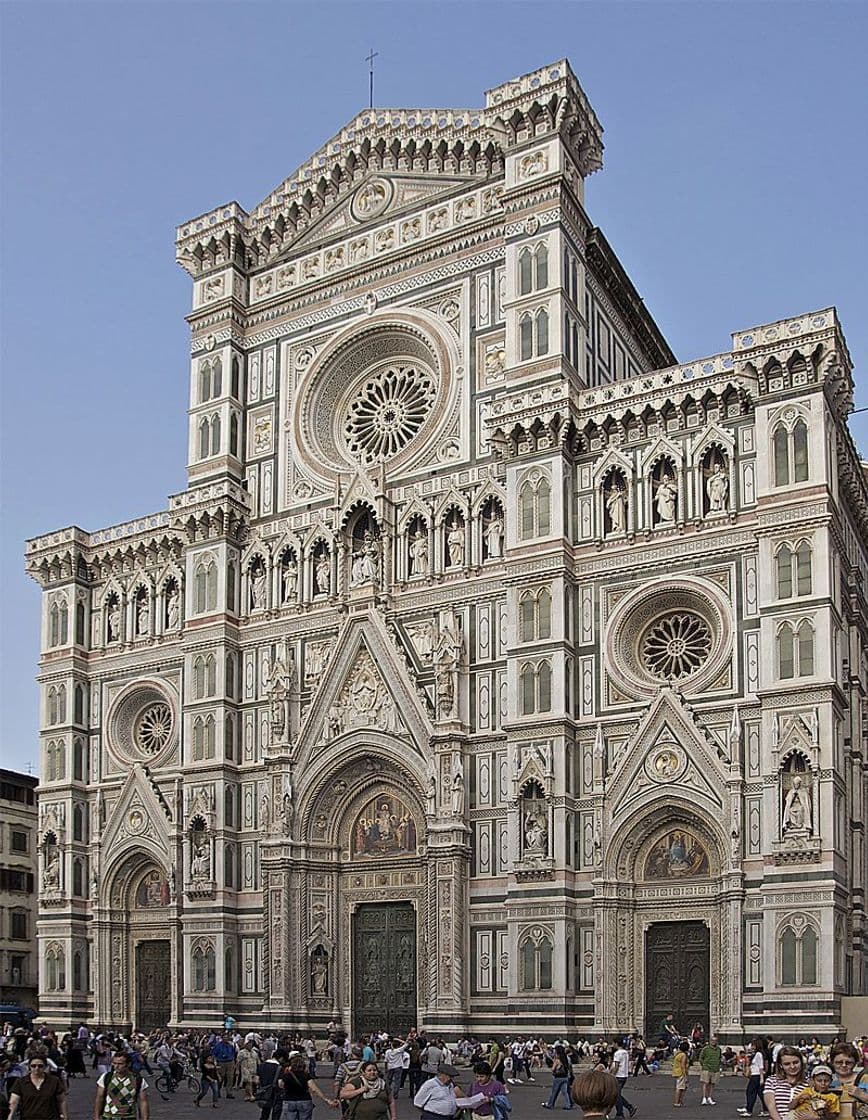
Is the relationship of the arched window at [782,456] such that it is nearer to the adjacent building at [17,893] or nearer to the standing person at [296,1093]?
the standing person at [296,1093]

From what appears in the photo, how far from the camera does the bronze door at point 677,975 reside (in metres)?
37.0

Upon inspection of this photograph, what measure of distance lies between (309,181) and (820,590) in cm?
2346

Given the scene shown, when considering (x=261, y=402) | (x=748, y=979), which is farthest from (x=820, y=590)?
(x=261, y=402)

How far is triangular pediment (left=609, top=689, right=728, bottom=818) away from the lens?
121 ft

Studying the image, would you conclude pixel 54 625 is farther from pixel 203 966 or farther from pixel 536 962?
pixel 536 962

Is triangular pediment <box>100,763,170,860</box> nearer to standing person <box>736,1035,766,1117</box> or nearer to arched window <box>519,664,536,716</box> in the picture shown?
arched window <box>519,664,536,716</box>

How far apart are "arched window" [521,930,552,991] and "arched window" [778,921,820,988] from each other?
610 centimetres

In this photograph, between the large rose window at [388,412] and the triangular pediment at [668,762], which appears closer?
the triangular pediment at [668,762]

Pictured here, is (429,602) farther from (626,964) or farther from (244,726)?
(626,964)

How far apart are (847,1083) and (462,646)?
3040 centimetres

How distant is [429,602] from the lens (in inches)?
1695

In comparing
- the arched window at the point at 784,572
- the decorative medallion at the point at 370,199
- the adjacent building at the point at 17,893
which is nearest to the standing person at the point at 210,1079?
the arched window at the point at 784,572

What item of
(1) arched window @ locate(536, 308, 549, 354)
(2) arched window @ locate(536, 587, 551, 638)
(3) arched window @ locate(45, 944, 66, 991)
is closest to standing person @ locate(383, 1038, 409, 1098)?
(2) arched window @ locate(536, 587, 551, 638)

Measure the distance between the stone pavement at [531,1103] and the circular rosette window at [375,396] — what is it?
1877 cm
